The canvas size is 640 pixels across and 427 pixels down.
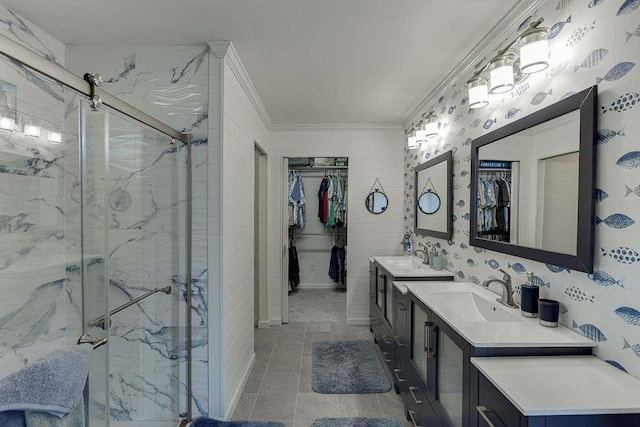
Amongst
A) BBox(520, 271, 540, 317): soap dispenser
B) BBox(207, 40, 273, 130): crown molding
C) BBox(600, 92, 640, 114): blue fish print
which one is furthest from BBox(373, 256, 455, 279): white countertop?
BBox(207, 40, 273, 130): crown molding

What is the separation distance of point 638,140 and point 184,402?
2560 mm

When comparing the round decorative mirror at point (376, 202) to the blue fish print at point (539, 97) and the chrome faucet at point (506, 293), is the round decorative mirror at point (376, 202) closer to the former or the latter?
the chrome faucet at point (506, 293)

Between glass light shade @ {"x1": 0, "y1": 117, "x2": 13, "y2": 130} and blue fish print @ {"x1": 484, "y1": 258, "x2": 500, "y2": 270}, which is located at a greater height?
glass light shade @ {"x1": 0, "y1": 117, "x2": 13, "y2": 130}

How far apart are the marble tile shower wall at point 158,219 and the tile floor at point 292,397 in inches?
17.3

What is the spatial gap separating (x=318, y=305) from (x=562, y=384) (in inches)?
151

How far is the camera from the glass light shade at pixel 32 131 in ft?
5.53

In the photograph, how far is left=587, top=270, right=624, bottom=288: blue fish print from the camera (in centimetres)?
110

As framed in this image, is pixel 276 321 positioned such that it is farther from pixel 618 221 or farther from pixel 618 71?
pixel 618 71

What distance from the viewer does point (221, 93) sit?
6.44 feet

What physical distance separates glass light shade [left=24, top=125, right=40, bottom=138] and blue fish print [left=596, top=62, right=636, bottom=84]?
8.75ft

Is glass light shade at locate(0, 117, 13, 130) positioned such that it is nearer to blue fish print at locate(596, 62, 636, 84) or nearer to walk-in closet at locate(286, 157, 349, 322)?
blue fish print at locate(596, 62, 636, 84)

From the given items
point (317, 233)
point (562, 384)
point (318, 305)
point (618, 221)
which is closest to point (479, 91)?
point (618, 221)

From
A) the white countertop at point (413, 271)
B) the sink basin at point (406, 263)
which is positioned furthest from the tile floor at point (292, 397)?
the sink basin at point (406, 263)

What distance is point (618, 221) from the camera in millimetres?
1093
